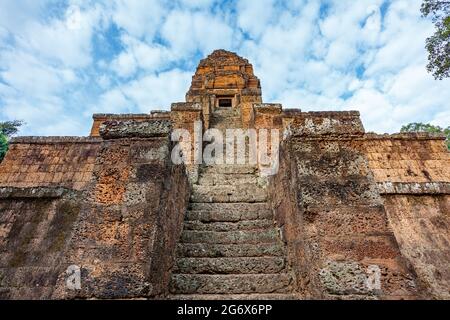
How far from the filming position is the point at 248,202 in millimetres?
4547

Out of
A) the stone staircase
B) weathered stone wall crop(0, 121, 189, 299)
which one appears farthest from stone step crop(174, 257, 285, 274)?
weathered stone wall crop(0, 121, 189, 299)

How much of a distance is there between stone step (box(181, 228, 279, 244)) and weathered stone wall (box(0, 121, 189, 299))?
0.23 meters

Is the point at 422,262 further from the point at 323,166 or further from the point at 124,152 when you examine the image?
the point at 124,152

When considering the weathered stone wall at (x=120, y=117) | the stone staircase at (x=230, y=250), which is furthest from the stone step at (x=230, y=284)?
the weathered stone wall at (x=120, y=117)

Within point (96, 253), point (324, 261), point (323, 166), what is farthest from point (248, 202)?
point (96, 253)

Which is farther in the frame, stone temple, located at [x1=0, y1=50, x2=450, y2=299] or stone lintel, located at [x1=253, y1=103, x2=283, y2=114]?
stone lintel, located at [x1=253, y1=103, x2=283, y2=114]

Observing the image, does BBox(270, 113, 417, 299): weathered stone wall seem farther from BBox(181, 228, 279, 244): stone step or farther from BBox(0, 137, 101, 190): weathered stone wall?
BBox(0, 137, 101, 190): weathered stone wall

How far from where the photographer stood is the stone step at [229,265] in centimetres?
309

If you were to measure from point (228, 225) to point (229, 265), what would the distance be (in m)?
0.80

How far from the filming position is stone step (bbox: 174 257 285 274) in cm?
309

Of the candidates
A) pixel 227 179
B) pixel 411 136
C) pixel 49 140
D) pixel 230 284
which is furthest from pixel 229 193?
pixel 49 140

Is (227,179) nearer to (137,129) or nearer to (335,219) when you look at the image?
(137,129)

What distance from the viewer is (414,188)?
4191 mm
